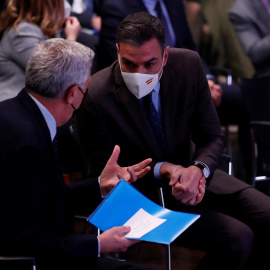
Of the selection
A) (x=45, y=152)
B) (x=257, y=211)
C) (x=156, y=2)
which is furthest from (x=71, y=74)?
(x=156, y=2)

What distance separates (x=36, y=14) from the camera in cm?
340

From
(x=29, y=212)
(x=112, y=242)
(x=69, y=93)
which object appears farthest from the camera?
(x=69, y=93)

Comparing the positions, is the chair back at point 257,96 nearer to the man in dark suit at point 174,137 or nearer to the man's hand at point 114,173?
the man in dark suit at point 174,137

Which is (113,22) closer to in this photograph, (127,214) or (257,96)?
(257,96)

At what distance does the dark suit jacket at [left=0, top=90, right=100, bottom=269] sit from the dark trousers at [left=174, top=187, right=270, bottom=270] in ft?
2.21

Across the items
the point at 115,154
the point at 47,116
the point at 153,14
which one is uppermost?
the point at 47,116

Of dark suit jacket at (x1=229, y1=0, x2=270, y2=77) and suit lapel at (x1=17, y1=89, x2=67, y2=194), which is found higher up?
suit lapel at (x1=17, y1=89, x2=67, y2=194)

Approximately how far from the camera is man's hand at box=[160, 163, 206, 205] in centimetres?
238

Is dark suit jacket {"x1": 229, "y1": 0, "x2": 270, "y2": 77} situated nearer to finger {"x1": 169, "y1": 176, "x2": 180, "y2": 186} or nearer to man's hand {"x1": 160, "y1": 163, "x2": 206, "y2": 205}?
man's hand {"x1": 160, "y1": 163, "x2": 206, "y2": 205}

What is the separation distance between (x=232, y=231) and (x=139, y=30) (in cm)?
92

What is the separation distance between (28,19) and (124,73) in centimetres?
110

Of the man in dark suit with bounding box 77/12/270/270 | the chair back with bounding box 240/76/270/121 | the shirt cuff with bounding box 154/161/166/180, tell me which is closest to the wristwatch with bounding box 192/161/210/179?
the man in dark suit with bounding box 77/12/270/270

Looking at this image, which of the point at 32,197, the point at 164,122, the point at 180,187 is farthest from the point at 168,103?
the point at 32,197

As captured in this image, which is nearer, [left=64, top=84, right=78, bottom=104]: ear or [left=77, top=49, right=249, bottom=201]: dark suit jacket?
[left=64, top=84, right=78, bottom=104]: ear
